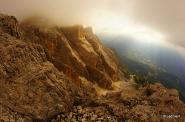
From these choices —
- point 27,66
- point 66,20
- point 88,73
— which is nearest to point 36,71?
point 27,66

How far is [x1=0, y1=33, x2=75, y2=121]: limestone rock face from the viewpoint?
130 ft

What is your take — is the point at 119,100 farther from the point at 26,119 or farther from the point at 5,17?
the point at 5,17

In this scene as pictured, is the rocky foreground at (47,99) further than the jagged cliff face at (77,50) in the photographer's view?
No

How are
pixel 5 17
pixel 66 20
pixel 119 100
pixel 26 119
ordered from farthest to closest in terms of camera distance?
1. pixel 66 20
2. pixel 5 17
3. pixel 119 100
4. pixel 26 119

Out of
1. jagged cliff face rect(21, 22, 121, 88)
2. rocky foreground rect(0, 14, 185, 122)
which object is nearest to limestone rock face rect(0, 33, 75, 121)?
rocky foreground rect(0, 14, 185, 122)

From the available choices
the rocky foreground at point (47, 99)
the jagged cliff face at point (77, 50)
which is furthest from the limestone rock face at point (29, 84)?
the jagged cliff face at point (77, 50)

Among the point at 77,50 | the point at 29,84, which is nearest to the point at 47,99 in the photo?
the point at 29,84

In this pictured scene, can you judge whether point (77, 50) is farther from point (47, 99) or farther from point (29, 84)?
point (47, 99)

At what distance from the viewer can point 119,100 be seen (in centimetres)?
4722

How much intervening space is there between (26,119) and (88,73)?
5983cm

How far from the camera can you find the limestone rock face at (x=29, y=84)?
39.7 meters

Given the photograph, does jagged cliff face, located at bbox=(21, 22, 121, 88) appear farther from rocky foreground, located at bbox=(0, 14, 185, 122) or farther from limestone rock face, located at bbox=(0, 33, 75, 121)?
limestone rock face, located at bbox=(0, 33, 75, 121)

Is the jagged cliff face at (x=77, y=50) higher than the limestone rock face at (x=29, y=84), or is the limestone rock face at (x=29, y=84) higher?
the limestone rock face at (x=29, y=84)

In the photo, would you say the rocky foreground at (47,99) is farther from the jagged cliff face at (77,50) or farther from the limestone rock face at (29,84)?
the jagged cliff face at (77,50)
